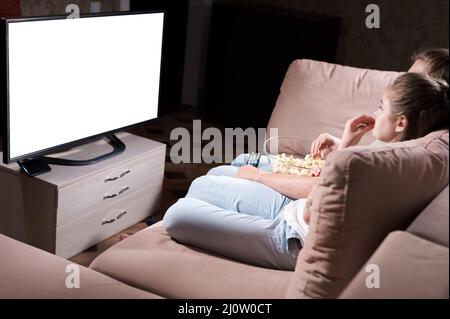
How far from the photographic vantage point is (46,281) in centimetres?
170

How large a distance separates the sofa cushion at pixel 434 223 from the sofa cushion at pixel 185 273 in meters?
0.47

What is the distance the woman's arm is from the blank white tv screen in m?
0.87

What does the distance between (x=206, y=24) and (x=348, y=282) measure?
4.10 m

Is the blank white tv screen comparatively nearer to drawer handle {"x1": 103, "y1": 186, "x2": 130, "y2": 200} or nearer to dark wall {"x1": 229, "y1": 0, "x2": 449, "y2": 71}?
drawer handle {"x1": 103, "y1": 186, "x2": 130, "y2": 200}

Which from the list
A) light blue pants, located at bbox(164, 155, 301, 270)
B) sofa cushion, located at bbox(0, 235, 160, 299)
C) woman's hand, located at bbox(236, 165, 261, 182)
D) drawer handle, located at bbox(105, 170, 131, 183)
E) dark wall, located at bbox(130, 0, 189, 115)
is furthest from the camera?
dark wall, located at bbox(130, 0, 189, 115)

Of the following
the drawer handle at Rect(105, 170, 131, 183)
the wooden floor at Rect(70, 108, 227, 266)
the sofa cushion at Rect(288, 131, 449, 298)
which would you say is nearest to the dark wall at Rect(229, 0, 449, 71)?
the wooden floor at Rect(70, 108, 227, 266)

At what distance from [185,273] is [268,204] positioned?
0.53m

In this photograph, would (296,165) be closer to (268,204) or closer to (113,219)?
(268,204)

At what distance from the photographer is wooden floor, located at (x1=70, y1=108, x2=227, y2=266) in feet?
9.71

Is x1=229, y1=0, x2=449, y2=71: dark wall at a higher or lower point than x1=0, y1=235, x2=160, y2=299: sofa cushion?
higher

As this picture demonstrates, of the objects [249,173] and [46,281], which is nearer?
[46,281]

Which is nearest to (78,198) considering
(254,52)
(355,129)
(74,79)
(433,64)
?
(74,79)

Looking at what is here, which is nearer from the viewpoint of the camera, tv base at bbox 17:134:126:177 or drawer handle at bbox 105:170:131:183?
tv base at bbox 17:134:126:177
